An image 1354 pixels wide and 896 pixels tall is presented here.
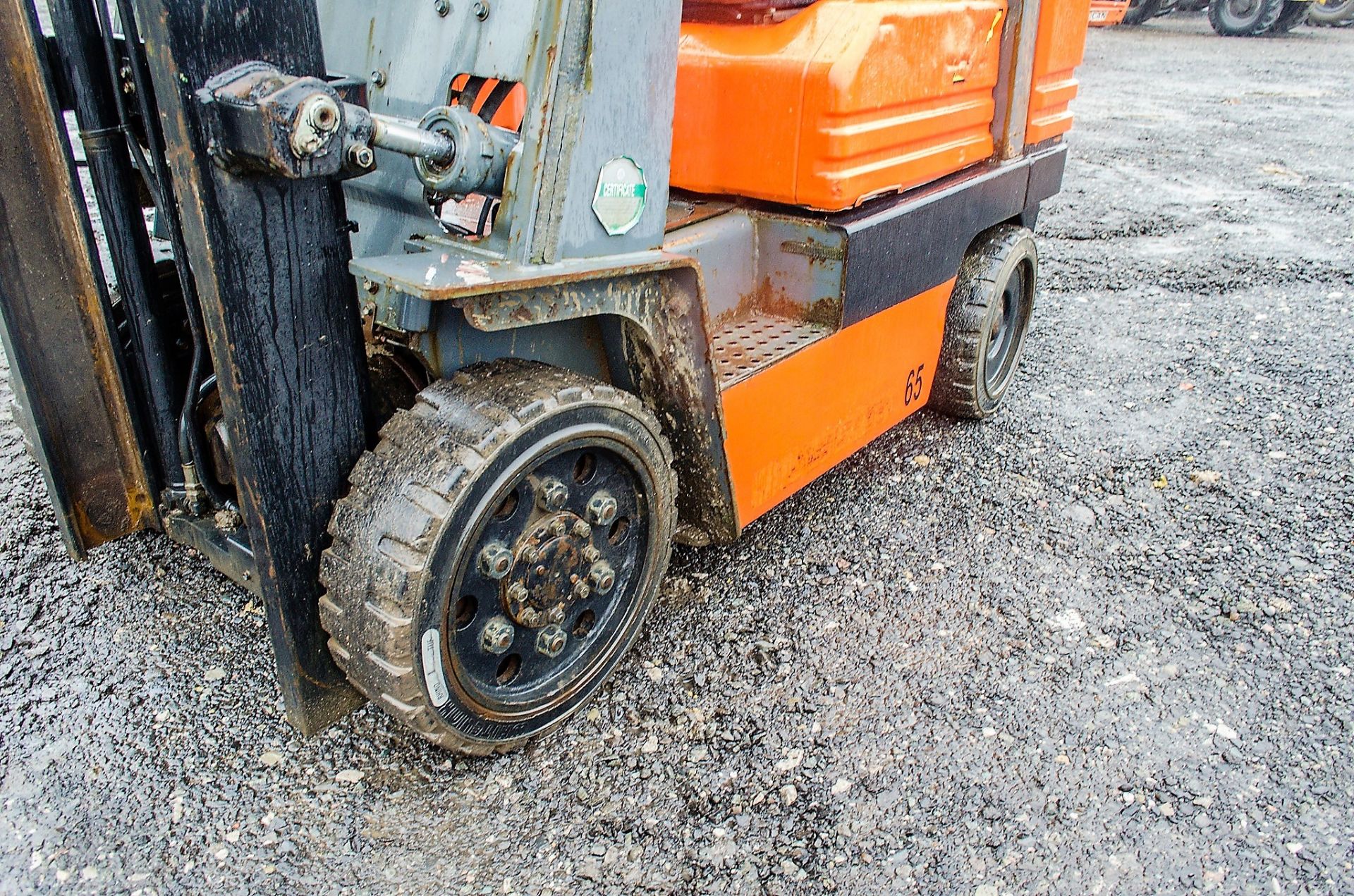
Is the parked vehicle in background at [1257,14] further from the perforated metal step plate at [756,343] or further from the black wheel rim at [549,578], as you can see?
the black wheel rim at [549,578]

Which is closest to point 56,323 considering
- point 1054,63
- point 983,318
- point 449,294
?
point 449,294

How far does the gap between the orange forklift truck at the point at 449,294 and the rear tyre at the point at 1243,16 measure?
17.3 metres

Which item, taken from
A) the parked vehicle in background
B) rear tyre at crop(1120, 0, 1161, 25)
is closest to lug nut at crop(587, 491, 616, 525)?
the parked vehicle in background

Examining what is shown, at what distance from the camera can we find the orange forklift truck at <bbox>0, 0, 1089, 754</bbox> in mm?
1935

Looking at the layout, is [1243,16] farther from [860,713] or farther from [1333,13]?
[860,713]

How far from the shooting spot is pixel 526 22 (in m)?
2.03

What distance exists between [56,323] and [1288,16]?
20161 mm

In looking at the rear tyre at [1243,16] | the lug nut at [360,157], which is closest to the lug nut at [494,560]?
the lug nut at [360,157]

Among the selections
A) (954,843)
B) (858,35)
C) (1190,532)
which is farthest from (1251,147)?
(954,843)

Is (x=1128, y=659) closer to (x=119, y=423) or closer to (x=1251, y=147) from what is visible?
(x=119, y=423)

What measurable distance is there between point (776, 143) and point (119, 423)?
1.91 meters

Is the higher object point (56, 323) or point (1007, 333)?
point (56, 323)

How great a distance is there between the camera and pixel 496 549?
221cm

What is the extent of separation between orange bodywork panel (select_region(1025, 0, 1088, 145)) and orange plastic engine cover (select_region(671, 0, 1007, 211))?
0.50 m
